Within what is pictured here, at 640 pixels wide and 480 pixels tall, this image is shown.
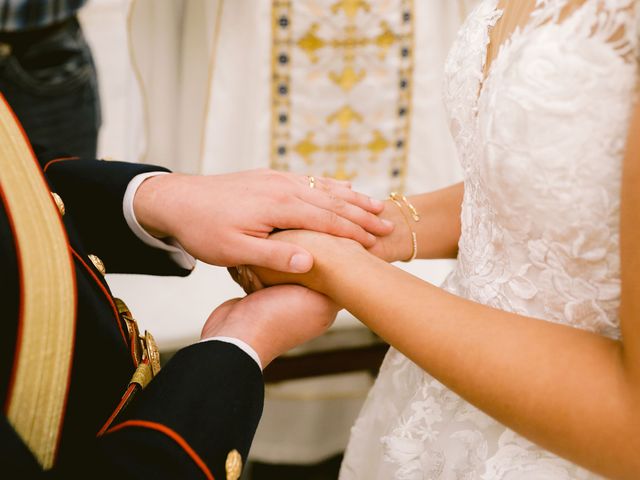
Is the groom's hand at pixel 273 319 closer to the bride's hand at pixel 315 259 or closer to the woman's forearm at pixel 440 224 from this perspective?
the bride's hand at pixel 315 259

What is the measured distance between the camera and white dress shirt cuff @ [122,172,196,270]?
0.86 meters

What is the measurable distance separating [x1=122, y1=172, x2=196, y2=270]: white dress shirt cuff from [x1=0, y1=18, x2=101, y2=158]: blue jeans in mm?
630

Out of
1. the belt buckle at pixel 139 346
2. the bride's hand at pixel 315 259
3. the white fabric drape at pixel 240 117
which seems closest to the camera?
the belt buckle at pixel 139 346

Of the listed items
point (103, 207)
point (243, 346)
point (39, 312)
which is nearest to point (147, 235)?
point (103, 207)

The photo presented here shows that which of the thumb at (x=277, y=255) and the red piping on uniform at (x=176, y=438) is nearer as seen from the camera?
the red piping on uniform at (x=176, y=438)

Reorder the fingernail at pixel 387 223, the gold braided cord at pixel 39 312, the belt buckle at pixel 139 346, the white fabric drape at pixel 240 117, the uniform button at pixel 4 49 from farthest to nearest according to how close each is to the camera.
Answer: the white fabric drape at pixel 240 117
the uniform button at pixel 4 49
the fingernail at pixel 387 223
the belt buckle at pixel 139 346
the gold braided cord at pixel 39 312

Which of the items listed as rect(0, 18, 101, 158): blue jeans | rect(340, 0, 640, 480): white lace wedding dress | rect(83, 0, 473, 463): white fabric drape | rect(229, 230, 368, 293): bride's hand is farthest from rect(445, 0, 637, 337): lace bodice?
rect(0, 18, 101, 158): blue jeans

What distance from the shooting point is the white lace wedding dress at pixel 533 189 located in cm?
53

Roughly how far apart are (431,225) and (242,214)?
0.29 metres

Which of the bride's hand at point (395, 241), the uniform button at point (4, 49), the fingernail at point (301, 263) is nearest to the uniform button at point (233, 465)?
the fingernail at point (301, 263)

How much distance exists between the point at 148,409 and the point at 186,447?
0.05 metres

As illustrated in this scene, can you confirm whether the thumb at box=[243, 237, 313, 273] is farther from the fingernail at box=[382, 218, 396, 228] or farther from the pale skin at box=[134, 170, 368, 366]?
the fingernail at box=[382, 218, 396, 228]

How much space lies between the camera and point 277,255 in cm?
78

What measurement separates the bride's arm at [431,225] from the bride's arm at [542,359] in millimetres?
241
